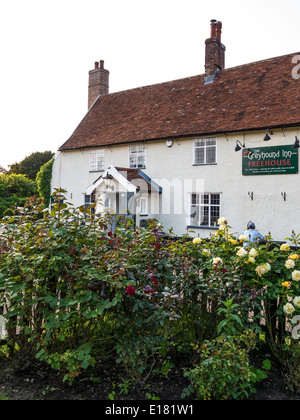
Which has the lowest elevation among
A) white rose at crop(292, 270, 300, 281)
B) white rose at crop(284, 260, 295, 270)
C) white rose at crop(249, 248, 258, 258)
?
white rose at crop(292, 270, 300, 281)

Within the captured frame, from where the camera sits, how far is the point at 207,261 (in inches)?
161

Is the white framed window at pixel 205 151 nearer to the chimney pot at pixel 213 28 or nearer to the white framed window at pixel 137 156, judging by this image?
the white framed window at pixel 137 156

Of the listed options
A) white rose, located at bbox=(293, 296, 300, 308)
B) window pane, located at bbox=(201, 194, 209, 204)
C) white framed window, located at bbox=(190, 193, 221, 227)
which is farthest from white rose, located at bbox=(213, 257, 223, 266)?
window pane, located at bbox=(201, 194, 209, 204)

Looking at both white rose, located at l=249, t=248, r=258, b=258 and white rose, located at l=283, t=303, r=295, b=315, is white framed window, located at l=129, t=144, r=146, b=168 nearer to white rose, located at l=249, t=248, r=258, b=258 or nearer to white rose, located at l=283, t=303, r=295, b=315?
white rose, located at l=249, t=248, r=258, b=258

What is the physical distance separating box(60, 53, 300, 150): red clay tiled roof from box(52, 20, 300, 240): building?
0.20 ft

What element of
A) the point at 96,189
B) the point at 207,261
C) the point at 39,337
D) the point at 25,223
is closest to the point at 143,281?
the point at 207,261

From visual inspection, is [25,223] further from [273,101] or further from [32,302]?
[273,101]

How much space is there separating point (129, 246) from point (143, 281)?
563mm

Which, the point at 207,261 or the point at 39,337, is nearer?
the point at 39,337

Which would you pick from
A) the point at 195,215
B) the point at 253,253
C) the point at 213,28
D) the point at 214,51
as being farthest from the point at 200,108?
the point at 253,253

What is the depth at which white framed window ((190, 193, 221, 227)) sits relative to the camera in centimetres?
1598

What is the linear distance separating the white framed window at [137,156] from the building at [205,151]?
0.18 ft
